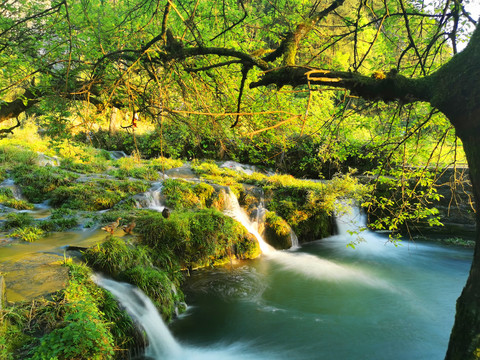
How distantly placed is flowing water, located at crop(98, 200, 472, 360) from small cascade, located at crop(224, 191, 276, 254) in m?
0.09

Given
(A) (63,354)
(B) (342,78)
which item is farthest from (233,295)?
(B) (342,78)

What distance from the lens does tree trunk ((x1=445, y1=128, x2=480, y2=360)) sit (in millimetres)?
2314

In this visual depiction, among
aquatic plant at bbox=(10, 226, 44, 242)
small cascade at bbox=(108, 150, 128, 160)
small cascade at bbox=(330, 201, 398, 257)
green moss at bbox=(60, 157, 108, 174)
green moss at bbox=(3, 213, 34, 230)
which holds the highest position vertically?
small cascade at bbox=(108, 150, 128, 160)

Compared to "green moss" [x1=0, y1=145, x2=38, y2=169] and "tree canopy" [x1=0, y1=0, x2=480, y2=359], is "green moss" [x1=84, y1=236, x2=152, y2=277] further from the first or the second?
"green moss" [x1=0, y1=145, x2=38, y2=169]

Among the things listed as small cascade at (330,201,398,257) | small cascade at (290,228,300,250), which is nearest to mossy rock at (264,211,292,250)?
small cascade at (290,228,300,250)

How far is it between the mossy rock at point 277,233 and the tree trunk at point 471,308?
750cm

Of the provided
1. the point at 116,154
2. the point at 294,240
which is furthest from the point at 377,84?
the point at 116,154

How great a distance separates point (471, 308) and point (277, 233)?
770 cm

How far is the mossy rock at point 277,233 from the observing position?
1000 cm

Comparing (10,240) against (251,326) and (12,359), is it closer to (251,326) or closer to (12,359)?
(12,359)

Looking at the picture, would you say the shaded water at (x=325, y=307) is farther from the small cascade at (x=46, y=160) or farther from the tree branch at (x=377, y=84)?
the small cascade at (x=46, y=160)

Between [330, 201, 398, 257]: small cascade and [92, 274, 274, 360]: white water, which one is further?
[330, 201, 398, 257]: small cascade

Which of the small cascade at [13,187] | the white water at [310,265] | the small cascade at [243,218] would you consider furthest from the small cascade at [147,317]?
the small cascade at [13,187]

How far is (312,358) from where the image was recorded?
4715 mm
